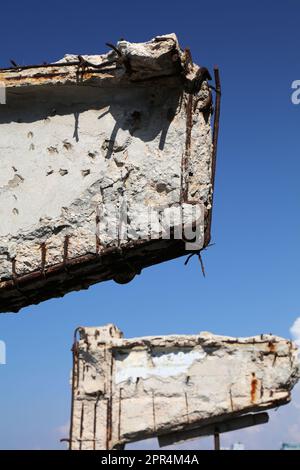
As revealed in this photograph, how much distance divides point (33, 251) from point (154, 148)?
0.84 meters

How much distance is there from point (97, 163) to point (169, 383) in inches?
189

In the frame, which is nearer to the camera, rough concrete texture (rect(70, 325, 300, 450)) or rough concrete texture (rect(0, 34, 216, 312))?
rough concrete texture (rect(0, 34, 216, 312))

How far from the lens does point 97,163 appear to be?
3229 millimetres

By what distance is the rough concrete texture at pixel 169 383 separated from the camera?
7.31 m

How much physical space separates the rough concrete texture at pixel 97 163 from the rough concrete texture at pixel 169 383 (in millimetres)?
4450

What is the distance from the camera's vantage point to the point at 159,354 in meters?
7.57

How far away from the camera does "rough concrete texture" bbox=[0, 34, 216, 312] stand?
309 cm

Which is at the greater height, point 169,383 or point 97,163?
point 97,163

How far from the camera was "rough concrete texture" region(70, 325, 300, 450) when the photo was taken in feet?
24.0

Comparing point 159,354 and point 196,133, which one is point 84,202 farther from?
point 159,354

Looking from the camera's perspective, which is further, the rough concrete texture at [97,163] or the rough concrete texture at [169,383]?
the rough concrete texture at [169,383]

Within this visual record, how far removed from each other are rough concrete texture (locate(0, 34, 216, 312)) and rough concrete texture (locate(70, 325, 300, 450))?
14.6 ft

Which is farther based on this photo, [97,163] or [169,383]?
[169,383]
